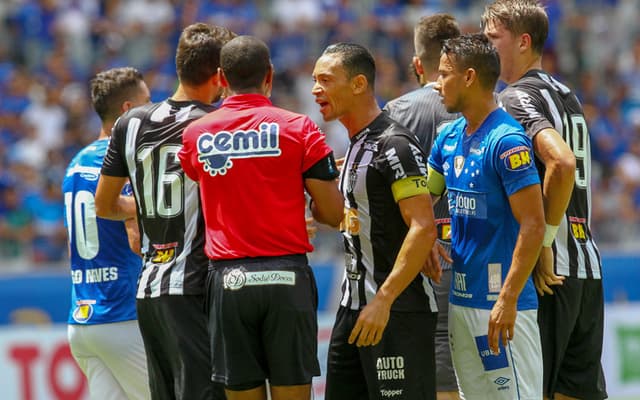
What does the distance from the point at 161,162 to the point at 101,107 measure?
1.31 metres

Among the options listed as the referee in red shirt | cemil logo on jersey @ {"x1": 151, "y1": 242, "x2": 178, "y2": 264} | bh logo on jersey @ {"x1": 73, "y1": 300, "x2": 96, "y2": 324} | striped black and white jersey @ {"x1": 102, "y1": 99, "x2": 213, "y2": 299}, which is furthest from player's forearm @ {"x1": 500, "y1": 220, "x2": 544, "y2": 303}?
bh logo on jersey @ {"x1": 73, "y1": 300, "x2": 96, "y2": 324}

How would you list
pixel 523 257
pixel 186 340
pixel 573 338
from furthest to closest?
pixel 573 338 → pixel 186 340 → pixel 523 257

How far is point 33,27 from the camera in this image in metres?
17.4

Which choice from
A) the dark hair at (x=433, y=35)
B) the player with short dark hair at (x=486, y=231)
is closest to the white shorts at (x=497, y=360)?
the player with short dark hair at (x=486, y=231)

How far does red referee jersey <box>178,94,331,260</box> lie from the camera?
530 centimetres

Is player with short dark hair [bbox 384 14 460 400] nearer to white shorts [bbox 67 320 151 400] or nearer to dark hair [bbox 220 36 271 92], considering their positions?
dark hair [bbox 220 36 271 92]

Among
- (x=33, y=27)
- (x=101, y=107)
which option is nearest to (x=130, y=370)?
(x=101, y=107)

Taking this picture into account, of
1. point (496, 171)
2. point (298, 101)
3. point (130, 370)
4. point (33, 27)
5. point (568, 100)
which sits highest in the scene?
point (33, 27)

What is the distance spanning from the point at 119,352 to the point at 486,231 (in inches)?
105

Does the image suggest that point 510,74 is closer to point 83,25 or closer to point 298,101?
point 298,101

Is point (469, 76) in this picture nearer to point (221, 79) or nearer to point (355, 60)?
point (355, 60)

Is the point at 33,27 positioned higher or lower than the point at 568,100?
higher

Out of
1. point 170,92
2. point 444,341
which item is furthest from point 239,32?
point 444,341

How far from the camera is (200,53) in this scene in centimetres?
584
